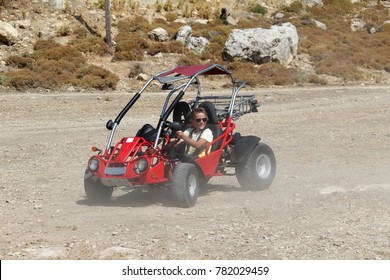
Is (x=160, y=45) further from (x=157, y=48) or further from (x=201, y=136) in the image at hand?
(x=201, y=136)

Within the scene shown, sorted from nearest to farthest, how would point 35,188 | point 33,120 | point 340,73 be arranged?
point 35,188
point 33,120
point 340,73

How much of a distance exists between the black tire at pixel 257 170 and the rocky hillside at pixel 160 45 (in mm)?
19470

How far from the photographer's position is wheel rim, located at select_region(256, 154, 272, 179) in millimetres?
11250

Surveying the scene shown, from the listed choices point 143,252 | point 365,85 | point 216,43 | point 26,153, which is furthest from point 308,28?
point 143,252

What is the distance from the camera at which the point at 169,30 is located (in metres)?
40.8

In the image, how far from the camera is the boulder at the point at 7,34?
35938 mm

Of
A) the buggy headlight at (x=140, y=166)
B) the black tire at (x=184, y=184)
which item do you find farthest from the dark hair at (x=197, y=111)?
the buggy headlight at (x=140, y=166)

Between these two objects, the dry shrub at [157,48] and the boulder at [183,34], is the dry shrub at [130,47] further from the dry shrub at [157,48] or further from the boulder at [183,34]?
the boulder at [183,34]

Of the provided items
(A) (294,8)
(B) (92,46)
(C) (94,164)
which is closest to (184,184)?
(C) (94,164)

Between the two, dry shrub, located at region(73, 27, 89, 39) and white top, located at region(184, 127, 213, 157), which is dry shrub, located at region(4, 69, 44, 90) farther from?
white top, located at region(184, 127, 213, 157)

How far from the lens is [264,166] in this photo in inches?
448

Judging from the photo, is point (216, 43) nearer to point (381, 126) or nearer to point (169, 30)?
point (169, 30)

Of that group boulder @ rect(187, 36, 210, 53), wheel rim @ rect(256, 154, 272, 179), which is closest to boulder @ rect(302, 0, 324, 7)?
boulder @ rect(187, 36, 210, 53)

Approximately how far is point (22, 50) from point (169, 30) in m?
9.05
